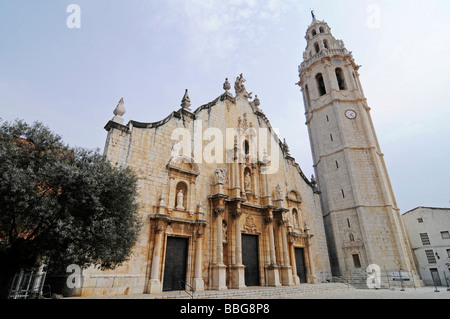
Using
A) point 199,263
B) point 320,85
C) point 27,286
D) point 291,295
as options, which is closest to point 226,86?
point 199,263

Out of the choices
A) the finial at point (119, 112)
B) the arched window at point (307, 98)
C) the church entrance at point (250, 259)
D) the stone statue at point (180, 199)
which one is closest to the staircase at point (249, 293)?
the church entrance at point (250, 259)

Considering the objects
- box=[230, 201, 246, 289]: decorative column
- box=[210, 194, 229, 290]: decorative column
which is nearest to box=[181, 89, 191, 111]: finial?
box=[210, 194, 229, 290]: decorative column

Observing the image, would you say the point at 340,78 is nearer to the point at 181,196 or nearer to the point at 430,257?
the point at 430,257

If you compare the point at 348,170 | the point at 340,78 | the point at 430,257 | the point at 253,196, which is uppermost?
the point at 340,78

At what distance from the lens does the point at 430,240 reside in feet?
82.2

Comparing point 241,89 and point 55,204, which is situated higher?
point 241,89

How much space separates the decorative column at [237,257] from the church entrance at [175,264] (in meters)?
2.98

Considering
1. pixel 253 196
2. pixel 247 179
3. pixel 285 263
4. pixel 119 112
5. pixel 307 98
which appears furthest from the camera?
pixel 307 98

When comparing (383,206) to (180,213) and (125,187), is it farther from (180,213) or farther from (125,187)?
(125,187)

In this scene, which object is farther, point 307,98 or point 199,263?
point 307,98

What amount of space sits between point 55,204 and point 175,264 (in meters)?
7.26

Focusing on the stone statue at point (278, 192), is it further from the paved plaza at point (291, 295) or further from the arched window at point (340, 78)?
the arched window at point (340, 78)
